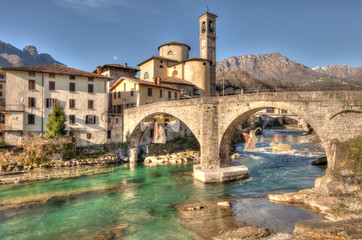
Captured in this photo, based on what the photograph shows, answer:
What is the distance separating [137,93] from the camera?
3559 centimetres

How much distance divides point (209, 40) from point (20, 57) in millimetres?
153643

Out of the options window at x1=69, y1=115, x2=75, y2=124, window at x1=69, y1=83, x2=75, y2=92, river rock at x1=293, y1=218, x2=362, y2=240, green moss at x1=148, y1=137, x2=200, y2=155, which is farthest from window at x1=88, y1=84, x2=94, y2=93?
river rock at x1=293, y1=218, x2=362, y2=240

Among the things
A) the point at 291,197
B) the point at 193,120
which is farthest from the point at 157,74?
the point at 291,197

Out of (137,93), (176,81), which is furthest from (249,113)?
(176,81)

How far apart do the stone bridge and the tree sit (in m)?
10.2

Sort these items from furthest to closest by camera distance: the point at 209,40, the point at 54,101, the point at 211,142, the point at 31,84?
the point at 209,40
the point at 54,101
the point at 31,84
the point at 211,142

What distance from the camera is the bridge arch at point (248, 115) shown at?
1617cm

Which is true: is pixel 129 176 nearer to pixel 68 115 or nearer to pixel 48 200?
pixel 48 200

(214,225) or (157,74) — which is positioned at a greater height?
(157,74)

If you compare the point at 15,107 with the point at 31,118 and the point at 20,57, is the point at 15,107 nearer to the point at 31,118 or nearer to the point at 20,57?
the point at 31,118

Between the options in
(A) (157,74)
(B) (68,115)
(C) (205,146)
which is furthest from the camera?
(A) (157,74)

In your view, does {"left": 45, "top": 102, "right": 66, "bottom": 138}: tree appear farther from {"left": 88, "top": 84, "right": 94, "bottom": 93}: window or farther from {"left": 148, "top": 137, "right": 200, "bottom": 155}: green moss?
{"left": 148, "top": 137, "right": 200, "bottom": 155}: green moss

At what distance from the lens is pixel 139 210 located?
A: 15453 millimetres

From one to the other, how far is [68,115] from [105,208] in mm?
19536
